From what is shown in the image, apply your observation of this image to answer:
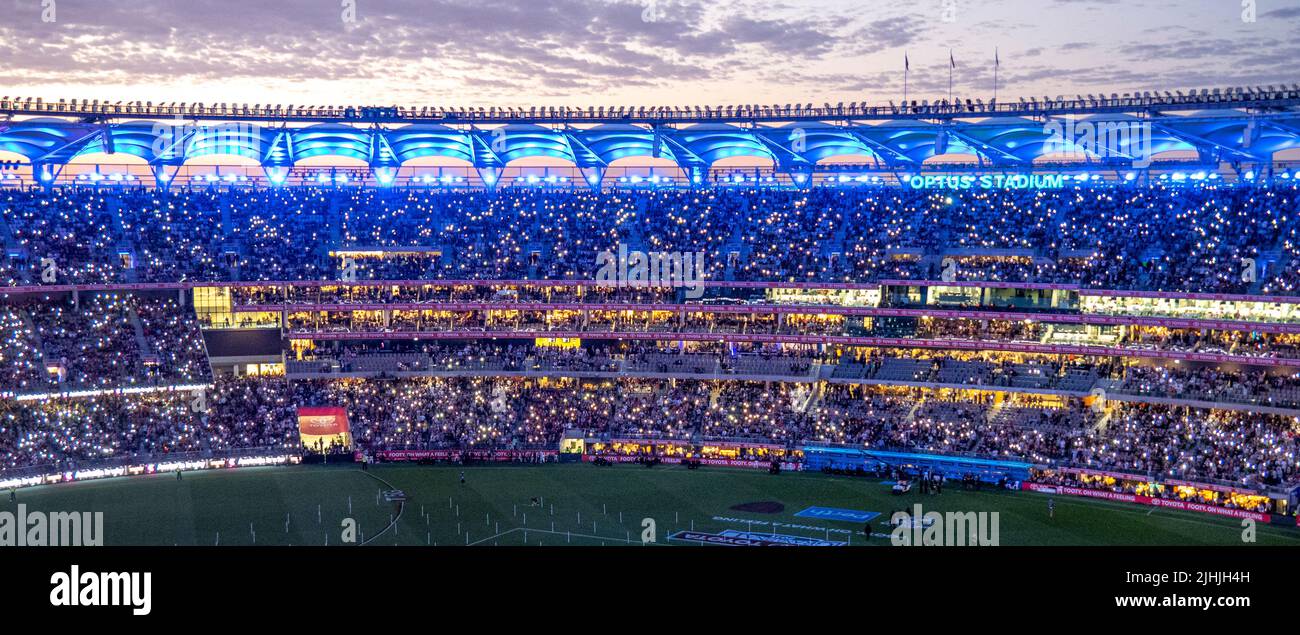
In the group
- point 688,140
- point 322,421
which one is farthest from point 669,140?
point 322,421

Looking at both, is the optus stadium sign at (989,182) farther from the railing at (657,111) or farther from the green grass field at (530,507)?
the green grass field at (530,507)

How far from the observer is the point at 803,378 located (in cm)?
7050

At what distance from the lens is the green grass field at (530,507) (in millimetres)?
45406

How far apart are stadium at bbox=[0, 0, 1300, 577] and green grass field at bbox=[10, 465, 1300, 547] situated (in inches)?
11.9

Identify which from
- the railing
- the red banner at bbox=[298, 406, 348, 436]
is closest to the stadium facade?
the railing

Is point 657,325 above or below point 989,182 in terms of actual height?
below

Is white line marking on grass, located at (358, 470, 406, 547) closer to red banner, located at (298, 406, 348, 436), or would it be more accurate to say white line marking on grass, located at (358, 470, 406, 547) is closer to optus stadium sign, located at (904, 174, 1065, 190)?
red banner, located at (298, 406, 348, 436)

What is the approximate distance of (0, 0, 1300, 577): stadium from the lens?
173 ft

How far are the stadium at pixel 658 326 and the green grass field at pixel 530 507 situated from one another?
11.9 inches

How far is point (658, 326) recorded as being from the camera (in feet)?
247

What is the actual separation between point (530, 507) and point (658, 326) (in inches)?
1030

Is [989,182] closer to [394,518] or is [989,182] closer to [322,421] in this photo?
[322,421]
